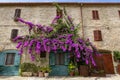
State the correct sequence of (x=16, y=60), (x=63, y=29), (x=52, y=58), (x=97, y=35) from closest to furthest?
(x=52, y=58)
(x=16, y=60)
(x=63, y=29)
(x=97, y=35)

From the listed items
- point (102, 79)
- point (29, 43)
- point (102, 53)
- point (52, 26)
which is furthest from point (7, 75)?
point (102, 53)

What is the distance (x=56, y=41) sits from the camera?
1280 centimetres

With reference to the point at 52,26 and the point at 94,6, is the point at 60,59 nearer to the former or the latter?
the point at 52,26

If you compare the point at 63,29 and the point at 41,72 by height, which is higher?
the point at 63,29

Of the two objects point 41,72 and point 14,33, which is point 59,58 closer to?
point 41,72

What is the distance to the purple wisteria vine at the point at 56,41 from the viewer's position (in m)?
12.6

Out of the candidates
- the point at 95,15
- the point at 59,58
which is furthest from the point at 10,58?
the point at 95,15

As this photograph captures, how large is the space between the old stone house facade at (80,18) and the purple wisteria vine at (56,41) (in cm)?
123

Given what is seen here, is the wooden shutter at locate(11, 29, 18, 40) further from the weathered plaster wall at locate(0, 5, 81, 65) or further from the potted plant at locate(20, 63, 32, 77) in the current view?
the potted plant at locate(20, 63, 32, 77)

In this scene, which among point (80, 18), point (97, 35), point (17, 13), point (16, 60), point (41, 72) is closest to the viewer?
point (41, 72)

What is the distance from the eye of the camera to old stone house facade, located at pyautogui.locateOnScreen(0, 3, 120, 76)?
577 inches

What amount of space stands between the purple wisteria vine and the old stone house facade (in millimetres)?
1229

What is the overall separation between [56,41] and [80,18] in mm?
4500

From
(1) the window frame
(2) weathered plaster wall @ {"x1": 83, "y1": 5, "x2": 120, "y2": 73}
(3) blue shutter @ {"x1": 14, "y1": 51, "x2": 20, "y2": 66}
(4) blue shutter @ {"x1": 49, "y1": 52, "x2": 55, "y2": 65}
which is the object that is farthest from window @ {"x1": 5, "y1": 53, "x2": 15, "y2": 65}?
(1) the window frame
